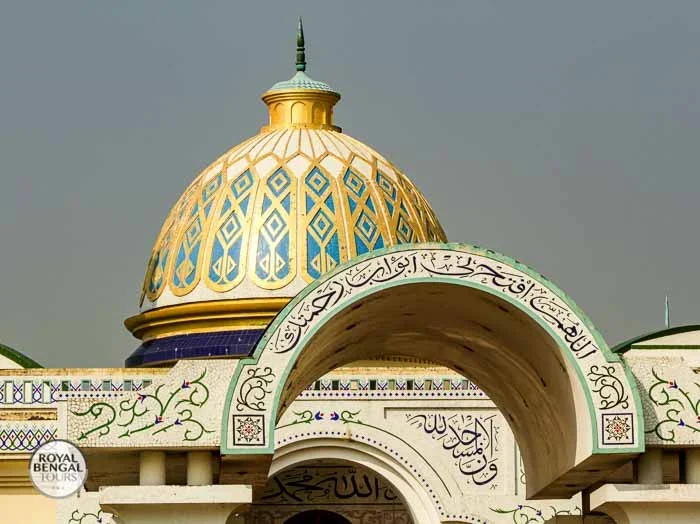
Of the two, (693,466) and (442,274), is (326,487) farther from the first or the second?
(442,274)

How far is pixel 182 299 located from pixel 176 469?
35.4 ft

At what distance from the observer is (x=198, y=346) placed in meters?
22.0

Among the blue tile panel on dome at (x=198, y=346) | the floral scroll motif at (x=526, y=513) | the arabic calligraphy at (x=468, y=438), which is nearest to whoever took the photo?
the floral scroll motif at (x=526, y=513)

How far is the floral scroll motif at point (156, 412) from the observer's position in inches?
440

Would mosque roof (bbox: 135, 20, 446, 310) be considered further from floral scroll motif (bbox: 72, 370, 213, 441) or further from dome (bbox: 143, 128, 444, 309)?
floral scroll motif (bbox: 72, 370, 213, 441)

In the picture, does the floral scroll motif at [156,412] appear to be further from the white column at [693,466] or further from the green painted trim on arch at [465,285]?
the white column at [693,466]

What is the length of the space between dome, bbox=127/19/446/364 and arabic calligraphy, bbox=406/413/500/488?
2.28m

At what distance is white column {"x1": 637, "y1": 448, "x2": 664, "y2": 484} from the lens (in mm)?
11406

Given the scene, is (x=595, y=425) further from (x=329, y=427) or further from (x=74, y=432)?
(x=329, y=427)

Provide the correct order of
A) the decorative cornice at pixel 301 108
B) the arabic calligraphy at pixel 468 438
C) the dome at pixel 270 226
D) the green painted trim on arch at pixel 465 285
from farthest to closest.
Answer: the decorative cornice at pixel 301 108, the dome at pixel 270 226, the arabic calligraphy at pixel 468 438, the green painted trim on arch at pixel 465 285

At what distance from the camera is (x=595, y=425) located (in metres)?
11.1

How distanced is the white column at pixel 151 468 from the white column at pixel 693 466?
271 centimetres

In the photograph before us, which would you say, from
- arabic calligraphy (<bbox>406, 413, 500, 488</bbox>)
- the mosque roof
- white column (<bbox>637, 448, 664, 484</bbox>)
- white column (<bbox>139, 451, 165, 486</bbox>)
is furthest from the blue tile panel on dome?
white column (<bbox>637, 448, 664, 484</bbox>)

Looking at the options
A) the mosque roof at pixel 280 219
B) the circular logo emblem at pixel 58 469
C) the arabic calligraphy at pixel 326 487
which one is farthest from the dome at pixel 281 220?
the circular logo emblem at pixel 58 469
